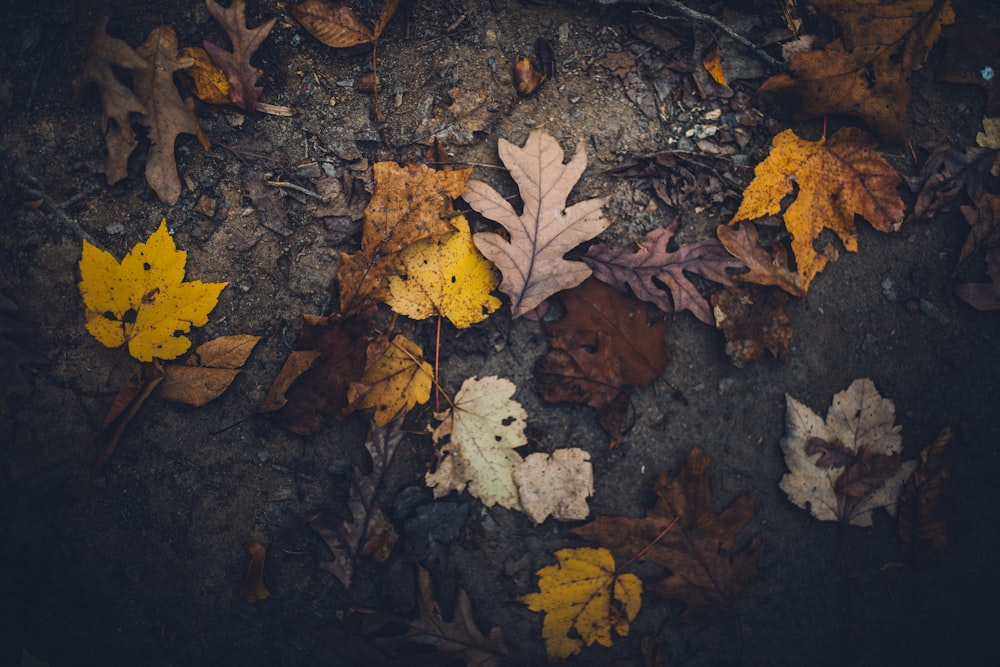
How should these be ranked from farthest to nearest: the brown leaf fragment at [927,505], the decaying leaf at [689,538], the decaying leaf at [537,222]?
the brown leaf fragment at [927,505] → the decaying leaf at [689,538] → the decaying leaf at [537,222]

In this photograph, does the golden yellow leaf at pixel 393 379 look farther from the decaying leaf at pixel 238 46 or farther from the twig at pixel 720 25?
the twig at pixel 720 25

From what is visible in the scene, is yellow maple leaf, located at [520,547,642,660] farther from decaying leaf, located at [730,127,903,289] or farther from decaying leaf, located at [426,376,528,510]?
decaying leaf, located at [730,127,903,289]

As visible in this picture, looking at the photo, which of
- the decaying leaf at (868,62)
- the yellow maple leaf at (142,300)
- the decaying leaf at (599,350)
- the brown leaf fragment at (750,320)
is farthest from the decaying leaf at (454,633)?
the decaying leaf at (868,62)

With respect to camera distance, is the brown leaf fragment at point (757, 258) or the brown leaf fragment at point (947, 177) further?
the brown leaf fragment at point (947, 177)

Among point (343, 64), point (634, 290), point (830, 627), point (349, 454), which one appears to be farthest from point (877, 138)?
point (349, 454)

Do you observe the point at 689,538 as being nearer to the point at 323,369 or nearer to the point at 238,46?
the point at 323,369

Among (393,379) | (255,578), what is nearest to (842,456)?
(393,379)

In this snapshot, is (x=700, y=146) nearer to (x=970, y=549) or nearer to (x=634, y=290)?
(x=634, y=290)
